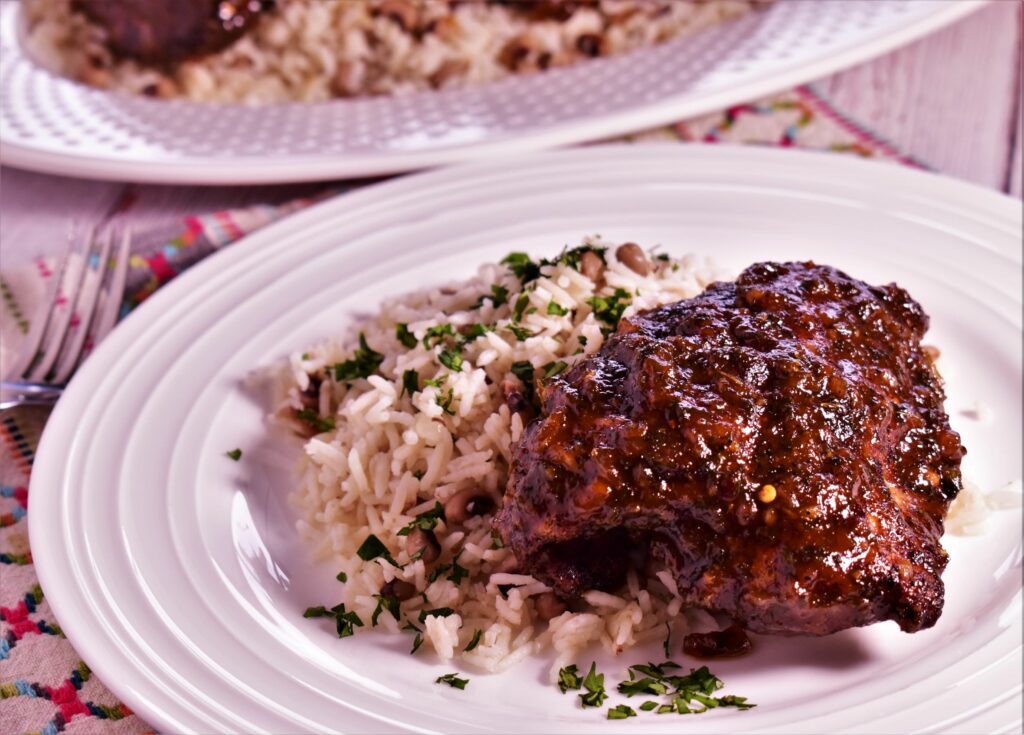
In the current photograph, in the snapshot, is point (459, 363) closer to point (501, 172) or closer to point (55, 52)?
point (501, 172)

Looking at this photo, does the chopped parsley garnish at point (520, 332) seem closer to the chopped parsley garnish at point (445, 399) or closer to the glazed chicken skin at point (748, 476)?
the chopped parsley garnish at point (445, 399)

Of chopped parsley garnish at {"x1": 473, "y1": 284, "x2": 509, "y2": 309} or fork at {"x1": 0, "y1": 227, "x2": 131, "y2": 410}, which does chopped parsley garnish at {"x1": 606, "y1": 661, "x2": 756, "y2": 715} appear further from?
fork at {"x1": 0, "y1": 227, "x2": 131, "y2": 410}

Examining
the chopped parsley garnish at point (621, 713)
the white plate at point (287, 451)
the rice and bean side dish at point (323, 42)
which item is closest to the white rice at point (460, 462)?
the white plate at point (287, 451)

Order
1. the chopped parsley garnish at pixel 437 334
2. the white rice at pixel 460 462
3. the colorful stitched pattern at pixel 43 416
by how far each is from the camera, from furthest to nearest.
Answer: the chopped parsley garnish at pixel 437 334 → the white rice at pixel 460 462 → the colorful stitched pattern at pixel 43 416

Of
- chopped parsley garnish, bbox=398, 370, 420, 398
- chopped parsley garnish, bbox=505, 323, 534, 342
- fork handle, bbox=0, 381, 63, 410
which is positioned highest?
chopped parsley garnish, bbox=505, 323, 534, 342

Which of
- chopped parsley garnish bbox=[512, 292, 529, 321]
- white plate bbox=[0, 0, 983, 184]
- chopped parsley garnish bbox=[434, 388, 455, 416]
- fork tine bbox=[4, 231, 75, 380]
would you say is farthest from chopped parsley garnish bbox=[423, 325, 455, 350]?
white plate bbox=[0, 0, 983, 184]

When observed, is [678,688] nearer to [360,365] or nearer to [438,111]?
[360,365]
